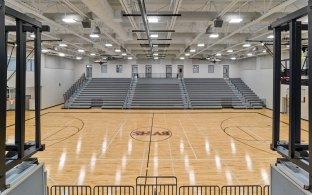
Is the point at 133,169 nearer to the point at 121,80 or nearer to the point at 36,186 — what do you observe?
the point at 36,186

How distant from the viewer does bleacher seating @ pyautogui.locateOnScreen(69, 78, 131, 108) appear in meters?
29.0

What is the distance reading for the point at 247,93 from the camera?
31.6 m

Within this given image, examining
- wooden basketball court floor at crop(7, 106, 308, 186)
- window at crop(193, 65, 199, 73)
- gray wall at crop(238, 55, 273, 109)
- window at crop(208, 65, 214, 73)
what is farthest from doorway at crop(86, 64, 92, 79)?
gray wall at crop(238, 55, 273, 109)

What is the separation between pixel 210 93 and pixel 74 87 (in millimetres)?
15557

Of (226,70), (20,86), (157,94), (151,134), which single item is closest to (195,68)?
(226,70)

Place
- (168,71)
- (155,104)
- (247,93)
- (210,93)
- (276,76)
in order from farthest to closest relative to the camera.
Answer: (168,71), (247,93), (210,93), (155,104), (276,76)

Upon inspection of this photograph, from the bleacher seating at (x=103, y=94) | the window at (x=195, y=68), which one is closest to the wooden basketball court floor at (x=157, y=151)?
the bleacher seating at (x=103, y=94)

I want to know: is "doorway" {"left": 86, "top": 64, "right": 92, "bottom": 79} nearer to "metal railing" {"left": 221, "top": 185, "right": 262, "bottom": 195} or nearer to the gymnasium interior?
the gymnasium interior

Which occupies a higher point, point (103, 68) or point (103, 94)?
point (103, 68)

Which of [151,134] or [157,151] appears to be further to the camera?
[151,134]

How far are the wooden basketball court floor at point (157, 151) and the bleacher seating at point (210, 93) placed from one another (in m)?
9.38

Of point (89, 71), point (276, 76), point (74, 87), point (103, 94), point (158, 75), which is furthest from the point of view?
point (158, 75)

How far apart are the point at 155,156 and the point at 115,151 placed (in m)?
1.83

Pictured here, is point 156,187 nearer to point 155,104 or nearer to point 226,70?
point 155,104
